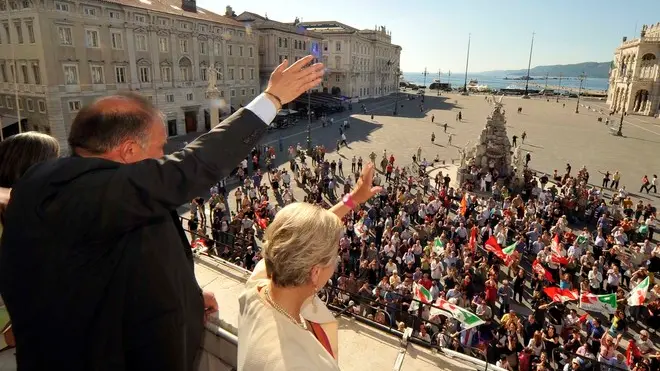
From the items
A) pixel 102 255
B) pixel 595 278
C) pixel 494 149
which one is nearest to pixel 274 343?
pixel 102 255

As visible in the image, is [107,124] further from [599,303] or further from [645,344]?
[599,303]

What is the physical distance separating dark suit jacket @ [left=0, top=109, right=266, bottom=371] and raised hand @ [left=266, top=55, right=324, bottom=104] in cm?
33

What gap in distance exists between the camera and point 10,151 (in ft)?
10.4

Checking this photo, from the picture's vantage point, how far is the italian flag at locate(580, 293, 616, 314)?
10.8 m

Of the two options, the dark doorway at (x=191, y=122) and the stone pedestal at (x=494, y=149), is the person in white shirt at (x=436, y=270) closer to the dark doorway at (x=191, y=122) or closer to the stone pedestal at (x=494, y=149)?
the stone pedestal at (x=494, y=149)

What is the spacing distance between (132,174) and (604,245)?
17217 mm

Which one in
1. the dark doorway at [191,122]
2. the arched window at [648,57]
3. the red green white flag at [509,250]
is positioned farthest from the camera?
the arched window at [648,57]

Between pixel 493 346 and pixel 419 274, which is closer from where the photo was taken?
pixel 493 346

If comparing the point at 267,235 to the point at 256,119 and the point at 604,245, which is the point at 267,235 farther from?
the point at 604,245

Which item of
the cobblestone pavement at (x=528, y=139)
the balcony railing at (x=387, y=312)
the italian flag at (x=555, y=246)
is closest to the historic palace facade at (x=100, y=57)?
the cobblestone pavement at (x=528, y=139)

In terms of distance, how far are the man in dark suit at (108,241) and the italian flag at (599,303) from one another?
11.6 m

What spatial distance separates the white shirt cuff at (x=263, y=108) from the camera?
2.18m

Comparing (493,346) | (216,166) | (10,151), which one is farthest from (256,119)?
(493,346)

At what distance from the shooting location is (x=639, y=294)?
11.4 metres
